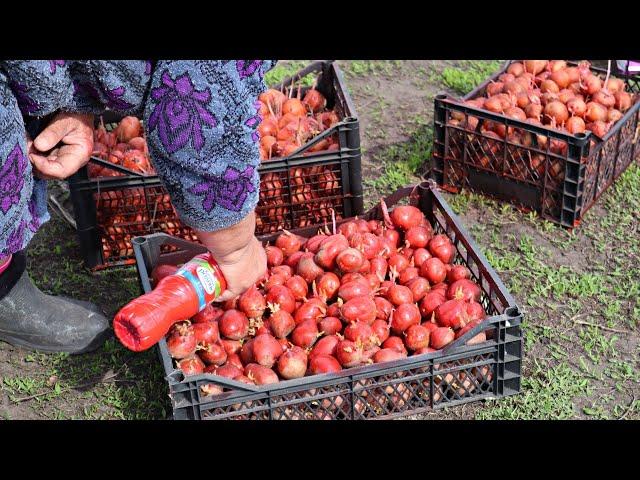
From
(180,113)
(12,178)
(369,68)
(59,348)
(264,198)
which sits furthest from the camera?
(369,68)

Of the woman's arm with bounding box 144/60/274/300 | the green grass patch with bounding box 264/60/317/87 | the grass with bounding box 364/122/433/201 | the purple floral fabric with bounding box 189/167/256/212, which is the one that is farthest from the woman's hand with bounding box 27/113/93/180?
the green grass patch with bounding box 264/60/317/87

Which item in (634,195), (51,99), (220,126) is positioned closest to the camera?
(220,126)

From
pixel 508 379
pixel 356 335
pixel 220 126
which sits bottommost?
pixel 508 379

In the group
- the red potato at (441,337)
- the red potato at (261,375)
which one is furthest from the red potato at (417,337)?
the red potato at (261,375)

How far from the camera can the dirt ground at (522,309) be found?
3.24 meters

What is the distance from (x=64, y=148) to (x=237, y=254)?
2.25ft

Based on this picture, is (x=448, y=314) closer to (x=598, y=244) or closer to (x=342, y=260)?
(x=342, y=260)

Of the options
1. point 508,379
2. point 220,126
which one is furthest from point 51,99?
point 508,379

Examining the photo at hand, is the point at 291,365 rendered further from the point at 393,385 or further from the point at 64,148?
the point at 64,148

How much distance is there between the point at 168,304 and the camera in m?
2.86

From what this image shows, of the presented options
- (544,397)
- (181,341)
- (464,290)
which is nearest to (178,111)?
(181,341)

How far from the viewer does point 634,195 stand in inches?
168

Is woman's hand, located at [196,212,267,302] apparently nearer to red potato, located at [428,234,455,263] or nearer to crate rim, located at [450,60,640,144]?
red potato, located at [428,234,455,263]

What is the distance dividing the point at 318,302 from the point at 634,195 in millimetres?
1889
